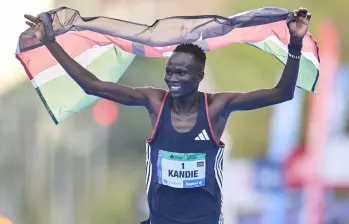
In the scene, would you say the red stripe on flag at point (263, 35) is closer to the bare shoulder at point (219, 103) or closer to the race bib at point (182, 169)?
the bare shoulder at point (219, 103)

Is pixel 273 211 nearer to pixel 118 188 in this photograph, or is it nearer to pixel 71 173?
pixel 118 188

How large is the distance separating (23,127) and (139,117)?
69 cm

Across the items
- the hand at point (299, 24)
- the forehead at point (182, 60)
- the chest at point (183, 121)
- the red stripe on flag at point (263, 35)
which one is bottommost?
the chest at point (183, 121)

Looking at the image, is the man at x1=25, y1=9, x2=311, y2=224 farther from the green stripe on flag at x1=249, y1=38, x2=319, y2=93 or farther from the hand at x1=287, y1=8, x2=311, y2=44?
the green stripe on flag at x1=249, y1=38, x2=319, y2=93

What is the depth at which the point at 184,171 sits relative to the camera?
69.6 inches

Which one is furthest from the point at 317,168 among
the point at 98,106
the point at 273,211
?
the point at 98,106

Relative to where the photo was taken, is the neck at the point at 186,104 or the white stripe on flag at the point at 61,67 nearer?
the neck at the point at 186,104

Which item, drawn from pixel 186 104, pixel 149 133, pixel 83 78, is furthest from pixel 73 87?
pixel 149 133

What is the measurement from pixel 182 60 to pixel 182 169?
316mm

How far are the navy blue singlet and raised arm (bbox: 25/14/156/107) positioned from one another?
3.7 inches

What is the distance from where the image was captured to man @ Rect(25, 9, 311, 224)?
177 cm

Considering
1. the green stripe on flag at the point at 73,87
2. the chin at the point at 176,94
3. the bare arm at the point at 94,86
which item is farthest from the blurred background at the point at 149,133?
the chin at the point at 176,94

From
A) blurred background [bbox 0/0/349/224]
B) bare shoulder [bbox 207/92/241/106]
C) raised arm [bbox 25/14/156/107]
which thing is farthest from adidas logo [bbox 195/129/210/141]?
blurred background [bbox 0/0/349/224]

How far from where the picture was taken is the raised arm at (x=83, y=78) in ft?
5.89
